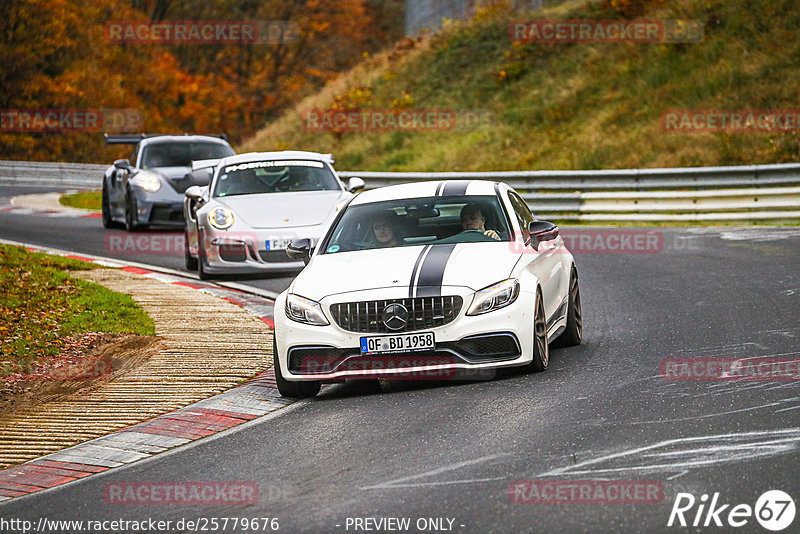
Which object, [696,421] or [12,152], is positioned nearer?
[696,421]

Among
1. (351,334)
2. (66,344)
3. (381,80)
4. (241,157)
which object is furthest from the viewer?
(381,80)

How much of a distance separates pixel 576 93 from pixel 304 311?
28489 mm

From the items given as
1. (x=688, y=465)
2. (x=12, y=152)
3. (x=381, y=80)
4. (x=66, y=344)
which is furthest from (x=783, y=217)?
(x=12, y=152)

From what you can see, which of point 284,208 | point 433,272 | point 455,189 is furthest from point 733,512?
point 284,208

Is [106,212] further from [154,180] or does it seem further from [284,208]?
[284,208]

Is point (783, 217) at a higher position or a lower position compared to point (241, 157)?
lower

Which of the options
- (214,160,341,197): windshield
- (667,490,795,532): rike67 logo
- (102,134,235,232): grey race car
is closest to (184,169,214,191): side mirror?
(214,160,341,197): windshield

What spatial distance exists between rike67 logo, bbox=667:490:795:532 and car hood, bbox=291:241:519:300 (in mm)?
3393

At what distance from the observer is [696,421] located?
7.09 meters

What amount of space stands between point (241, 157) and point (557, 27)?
2589 centimetres

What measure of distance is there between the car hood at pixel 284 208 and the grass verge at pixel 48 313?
2.24 meters

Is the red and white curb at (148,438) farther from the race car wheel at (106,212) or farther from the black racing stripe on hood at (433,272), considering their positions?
the race car wheel at (106,212)

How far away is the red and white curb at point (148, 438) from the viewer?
705 centimetres

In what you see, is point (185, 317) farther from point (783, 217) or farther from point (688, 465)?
point (783, 217)
